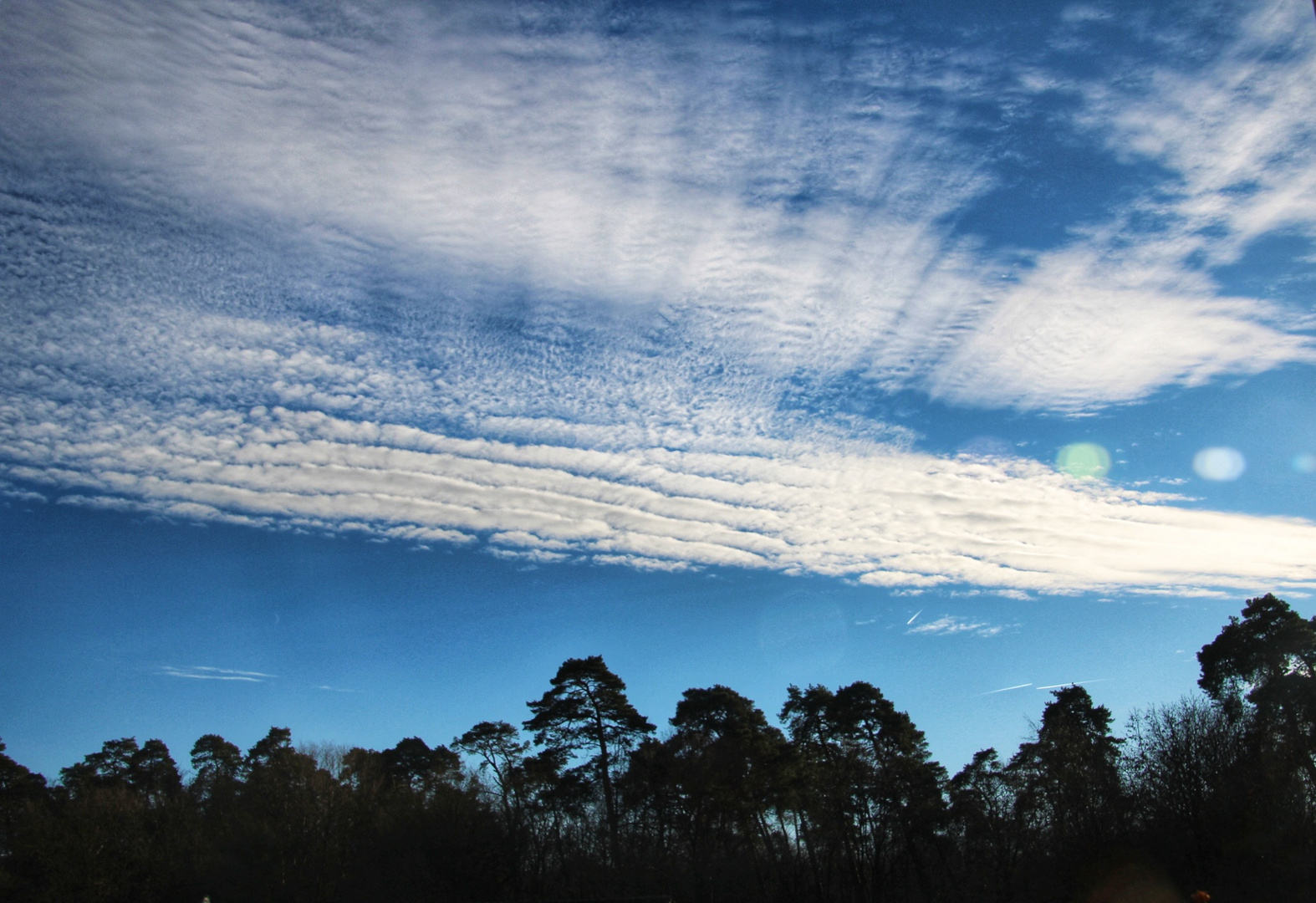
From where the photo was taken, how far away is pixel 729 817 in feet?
132

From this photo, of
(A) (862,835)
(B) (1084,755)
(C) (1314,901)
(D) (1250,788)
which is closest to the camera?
(C) (1314,901)

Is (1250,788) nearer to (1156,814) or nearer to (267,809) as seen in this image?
(1156,814)

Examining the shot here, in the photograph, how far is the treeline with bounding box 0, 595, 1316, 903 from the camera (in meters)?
34.5

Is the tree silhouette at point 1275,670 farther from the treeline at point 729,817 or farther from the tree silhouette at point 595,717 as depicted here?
Answer: the tree silhouette at point 595,717

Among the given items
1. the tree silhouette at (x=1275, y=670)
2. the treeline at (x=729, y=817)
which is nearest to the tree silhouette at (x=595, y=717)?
the treeline at (x=729, y=817)

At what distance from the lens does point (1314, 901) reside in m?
25.9

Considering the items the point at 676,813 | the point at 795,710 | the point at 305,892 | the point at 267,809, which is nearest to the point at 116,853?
the point at 267,809

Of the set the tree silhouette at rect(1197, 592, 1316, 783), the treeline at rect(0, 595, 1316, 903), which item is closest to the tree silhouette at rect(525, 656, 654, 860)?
the treeline at rect(0, 595, 1316, 903)

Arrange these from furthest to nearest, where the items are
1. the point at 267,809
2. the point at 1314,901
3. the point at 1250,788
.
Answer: the point at 267,809, the point at 1250,788, the point at 1314,901

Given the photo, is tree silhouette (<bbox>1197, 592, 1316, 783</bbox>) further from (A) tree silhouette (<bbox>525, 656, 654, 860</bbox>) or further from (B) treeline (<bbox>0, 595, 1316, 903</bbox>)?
(A) tree silhouette (<bbox>525, 656, 654, 860</bbox>)

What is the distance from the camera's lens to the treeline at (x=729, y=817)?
34.5 meters

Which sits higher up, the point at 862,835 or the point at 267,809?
the point at 267,809

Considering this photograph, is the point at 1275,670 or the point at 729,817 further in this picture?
the point at 729,817

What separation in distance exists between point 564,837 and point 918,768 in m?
20.1
